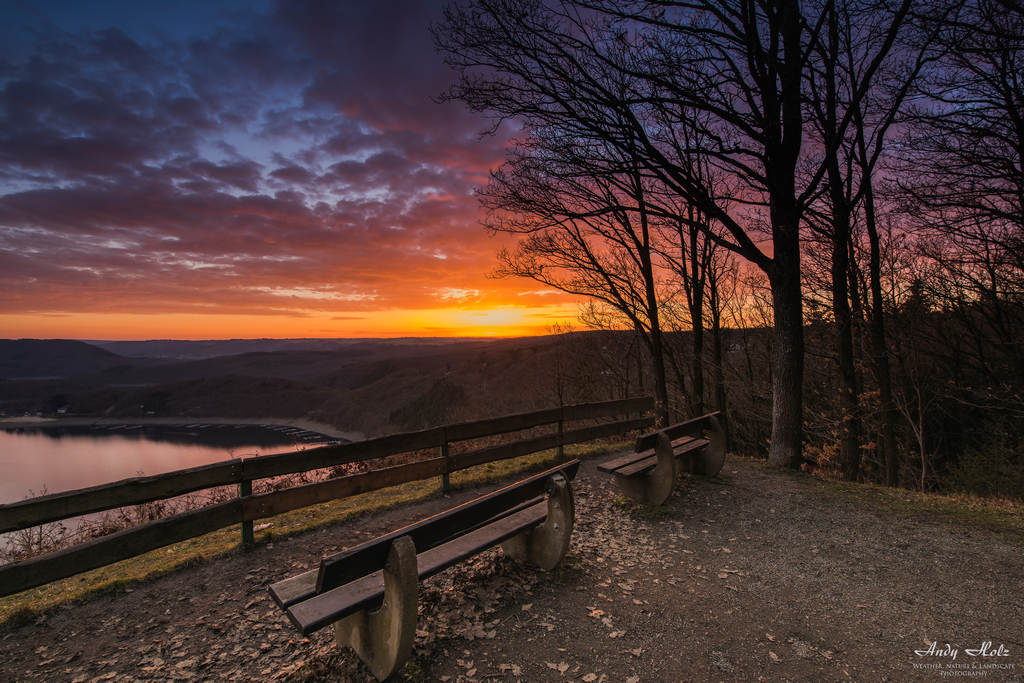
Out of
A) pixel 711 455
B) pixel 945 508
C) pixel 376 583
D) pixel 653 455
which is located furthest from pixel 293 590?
pixel 945 508

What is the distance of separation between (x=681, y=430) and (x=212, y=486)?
5.46 m

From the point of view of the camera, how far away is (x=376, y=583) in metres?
2.83

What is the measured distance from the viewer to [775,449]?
7.25 meters

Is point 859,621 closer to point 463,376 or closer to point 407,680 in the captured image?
point 407,680

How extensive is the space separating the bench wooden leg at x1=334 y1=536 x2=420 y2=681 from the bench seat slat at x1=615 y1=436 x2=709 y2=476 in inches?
123

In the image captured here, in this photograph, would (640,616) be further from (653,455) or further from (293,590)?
(653,455)

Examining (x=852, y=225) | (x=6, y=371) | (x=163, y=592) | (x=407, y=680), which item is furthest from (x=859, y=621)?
(x=6, y=371)

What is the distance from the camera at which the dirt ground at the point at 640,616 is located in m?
2.81

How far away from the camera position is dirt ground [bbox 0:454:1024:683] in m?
2.81

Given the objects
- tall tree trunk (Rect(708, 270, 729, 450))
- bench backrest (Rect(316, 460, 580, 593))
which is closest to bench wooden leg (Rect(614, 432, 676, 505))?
bench backrest (Rect(316, 460, 580, 593))

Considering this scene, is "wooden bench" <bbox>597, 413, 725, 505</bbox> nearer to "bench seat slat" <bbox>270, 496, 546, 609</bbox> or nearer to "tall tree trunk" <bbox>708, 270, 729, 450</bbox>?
"bench seat slat" <bbox>270, 496, 546, 609</bbox>

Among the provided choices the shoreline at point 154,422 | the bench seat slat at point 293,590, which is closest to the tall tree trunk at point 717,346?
the bench seat slat at point 293,590

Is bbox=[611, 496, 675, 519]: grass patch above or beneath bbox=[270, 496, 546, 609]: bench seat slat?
beneath

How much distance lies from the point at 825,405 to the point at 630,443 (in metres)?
10.1
